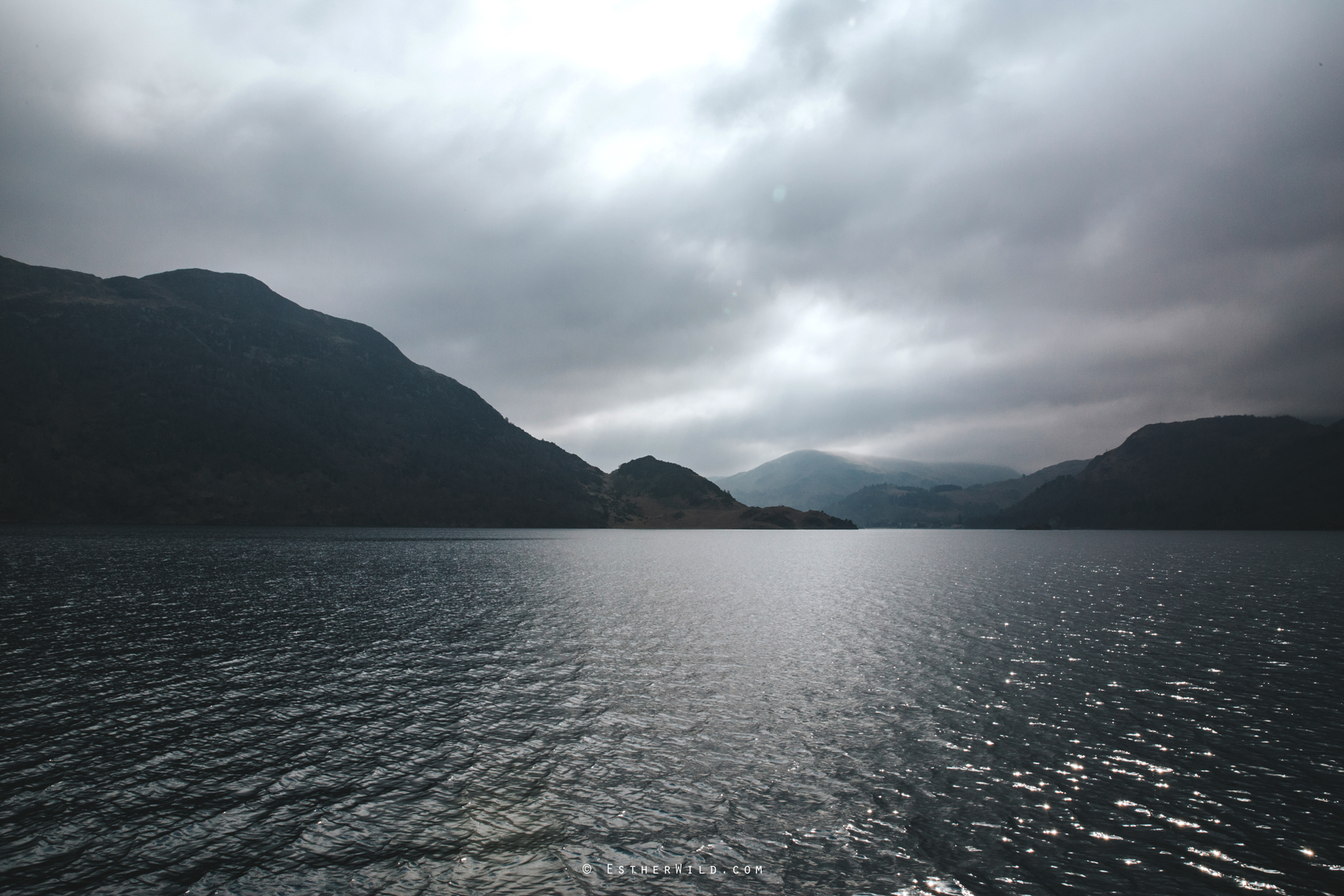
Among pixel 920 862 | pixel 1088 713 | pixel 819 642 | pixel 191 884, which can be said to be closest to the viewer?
pixel 191 884

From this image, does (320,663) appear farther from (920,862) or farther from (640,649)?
(920,862)

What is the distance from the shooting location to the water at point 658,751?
707 inches

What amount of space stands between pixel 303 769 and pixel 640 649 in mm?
27415

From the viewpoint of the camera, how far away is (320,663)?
1649 inches

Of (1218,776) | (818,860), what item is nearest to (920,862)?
(818,860)

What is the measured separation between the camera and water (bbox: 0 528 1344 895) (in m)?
18.0

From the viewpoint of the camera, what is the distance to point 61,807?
20688mm

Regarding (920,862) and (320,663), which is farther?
(320,663)

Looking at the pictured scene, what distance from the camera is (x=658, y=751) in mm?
27500

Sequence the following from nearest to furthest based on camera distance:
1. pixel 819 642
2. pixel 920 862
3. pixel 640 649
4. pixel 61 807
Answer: pixel 920 862, pixel 61 807, pixel 640 649, pixel 819 642

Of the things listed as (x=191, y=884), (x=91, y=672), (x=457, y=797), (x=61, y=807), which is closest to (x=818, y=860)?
(x=457, y=797)

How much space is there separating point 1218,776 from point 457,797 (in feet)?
101

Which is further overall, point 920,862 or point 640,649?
point 640,649

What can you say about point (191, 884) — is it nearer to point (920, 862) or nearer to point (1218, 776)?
point (920, 862)
